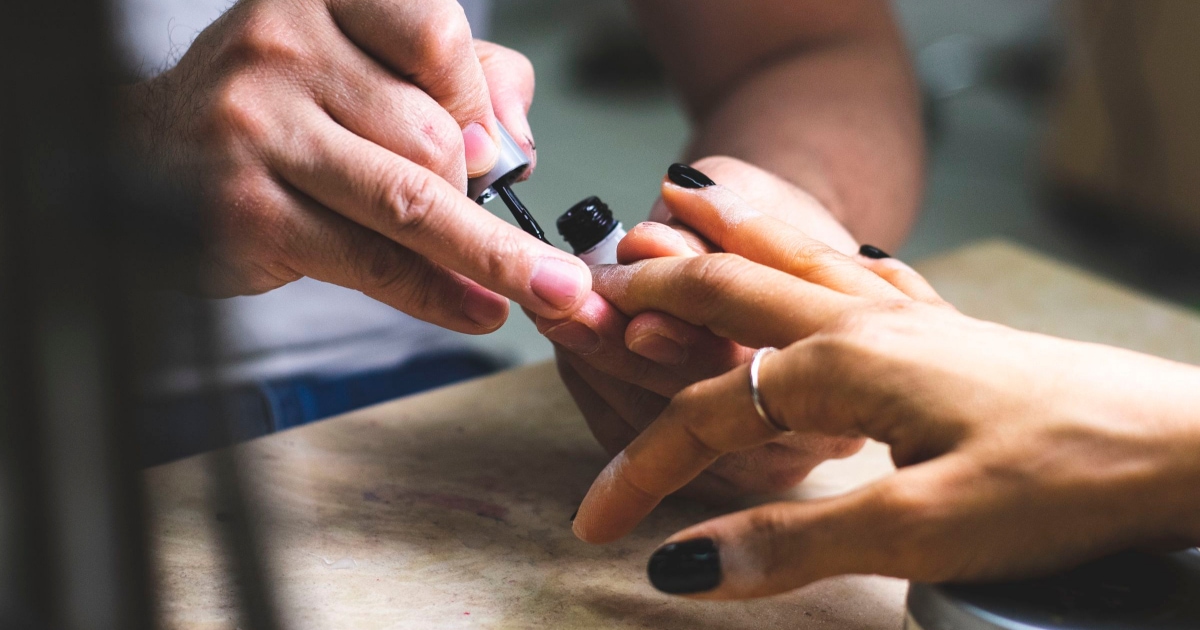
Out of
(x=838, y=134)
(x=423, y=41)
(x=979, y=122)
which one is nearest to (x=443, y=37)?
(x=423, y=41)

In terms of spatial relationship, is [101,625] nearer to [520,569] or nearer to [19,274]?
[19,274]

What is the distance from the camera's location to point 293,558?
22.4 inches

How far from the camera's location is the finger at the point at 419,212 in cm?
55

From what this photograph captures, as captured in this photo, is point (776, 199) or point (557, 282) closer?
point (557, 282)

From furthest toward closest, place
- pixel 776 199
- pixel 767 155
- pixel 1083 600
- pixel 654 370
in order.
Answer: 1. pixel 767 155
2. pixel 776 199
3. pixel 654 370
4. pixel 1083 600

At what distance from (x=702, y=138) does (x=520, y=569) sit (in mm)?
631

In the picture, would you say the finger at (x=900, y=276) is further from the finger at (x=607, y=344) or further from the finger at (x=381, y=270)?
the finger at (x=381, y=270)

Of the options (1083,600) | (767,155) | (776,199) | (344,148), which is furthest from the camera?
(767,155)

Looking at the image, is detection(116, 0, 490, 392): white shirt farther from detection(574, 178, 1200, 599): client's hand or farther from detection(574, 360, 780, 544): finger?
detection(574, 178, 1200, 599): client's hand

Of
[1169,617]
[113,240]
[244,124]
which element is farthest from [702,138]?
[113,240]

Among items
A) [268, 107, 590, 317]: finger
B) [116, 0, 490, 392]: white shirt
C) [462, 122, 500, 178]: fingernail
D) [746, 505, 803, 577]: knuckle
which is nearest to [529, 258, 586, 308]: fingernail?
[268, 107, 590, 317]: finger

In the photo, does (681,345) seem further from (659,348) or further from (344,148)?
(344,148)

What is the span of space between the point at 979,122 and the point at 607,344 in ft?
9.81

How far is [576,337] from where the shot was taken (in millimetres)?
649
